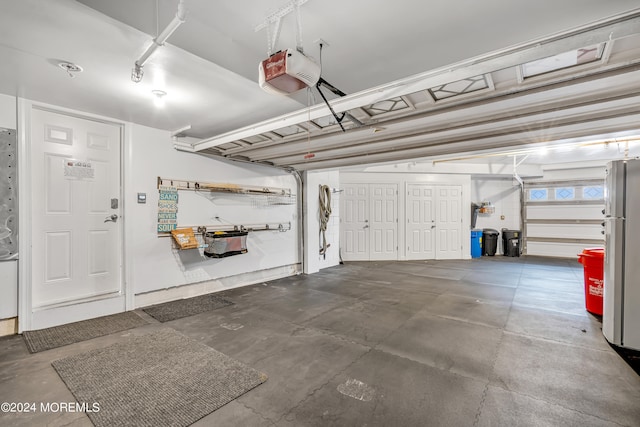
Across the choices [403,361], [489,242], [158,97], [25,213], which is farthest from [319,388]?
[489,242]

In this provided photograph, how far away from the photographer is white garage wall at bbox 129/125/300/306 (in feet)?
12.8

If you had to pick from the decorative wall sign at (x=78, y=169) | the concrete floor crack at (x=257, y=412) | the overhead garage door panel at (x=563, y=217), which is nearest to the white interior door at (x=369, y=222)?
the overhead garage door panel at (x=563, y=217)

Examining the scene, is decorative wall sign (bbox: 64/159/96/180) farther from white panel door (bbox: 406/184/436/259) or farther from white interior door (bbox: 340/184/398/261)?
white panel door (bbox: 406/184/436/259)

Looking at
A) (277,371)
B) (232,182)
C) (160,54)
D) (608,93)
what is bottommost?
Result: (277,371)

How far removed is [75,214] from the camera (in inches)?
137

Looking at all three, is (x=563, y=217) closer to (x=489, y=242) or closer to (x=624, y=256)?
(x=489, y=242)

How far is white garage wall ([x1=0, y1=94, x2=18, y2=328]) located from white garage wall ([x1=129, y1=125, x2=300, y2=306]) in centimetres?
105

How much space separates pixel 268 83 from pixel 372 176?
21.0ft

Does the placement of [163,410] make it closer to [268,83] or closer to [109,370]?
[109,370]

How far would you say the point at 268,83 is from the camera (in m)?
1.80

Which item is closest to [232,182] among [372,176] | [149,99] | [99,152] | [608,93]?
[99,152]

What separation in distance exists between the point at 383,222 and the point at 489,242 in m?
3.68

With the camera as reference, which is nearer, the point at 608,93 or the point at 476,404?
the point at 476,404

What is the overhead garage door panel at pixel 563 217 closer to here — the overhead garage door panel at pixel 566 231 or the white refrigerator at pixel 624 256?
the overhead garage door panel at pixel 566 231
